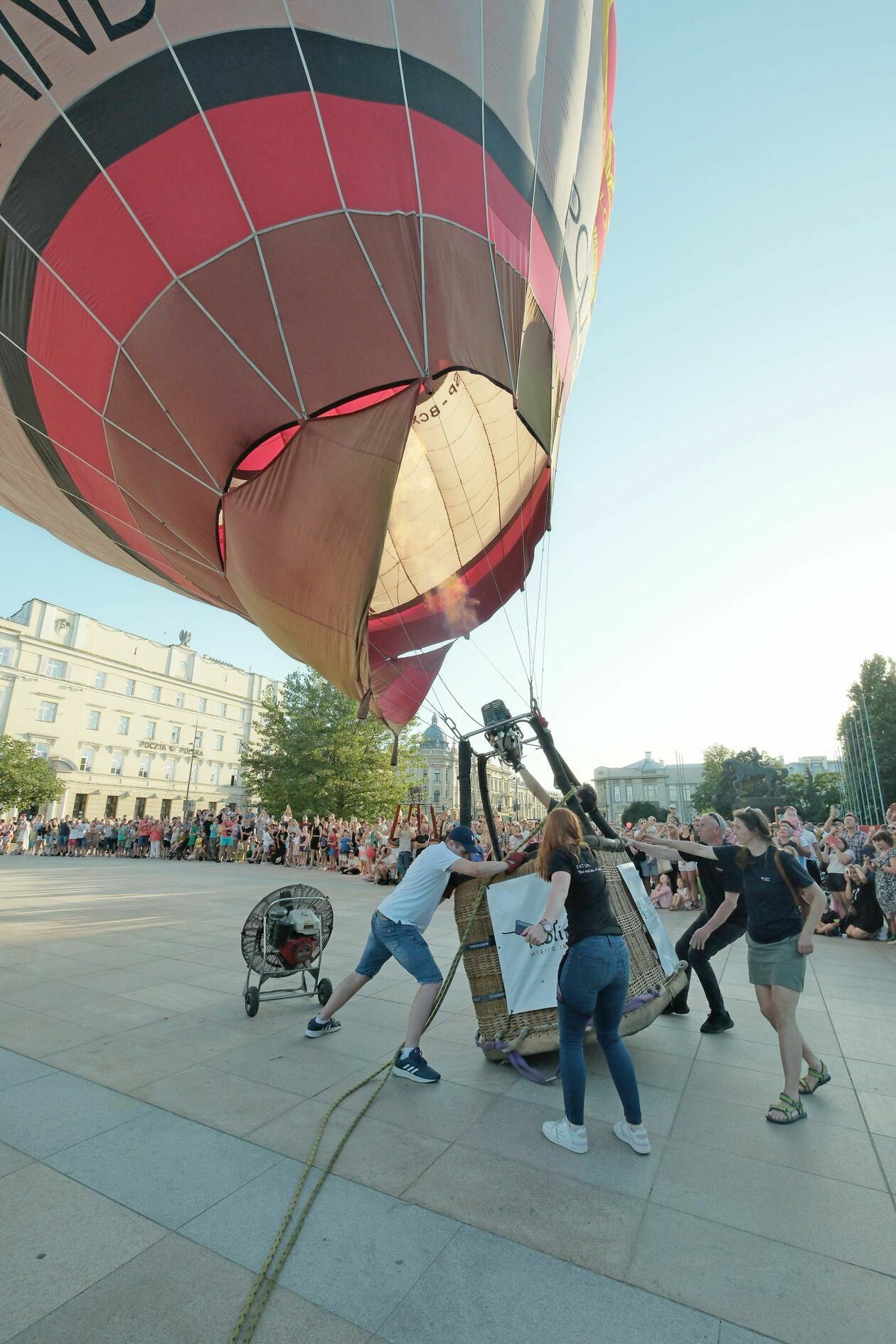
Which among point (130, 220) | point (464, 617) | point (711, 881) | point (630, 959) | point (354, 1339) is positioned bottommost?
point (354, 1339)

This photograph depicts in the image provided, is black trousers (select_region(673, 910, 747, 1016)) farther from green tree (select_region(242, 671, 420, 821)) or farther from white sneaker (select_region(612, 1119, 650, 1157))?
green tree (select_region(242, 671, 420, 821))

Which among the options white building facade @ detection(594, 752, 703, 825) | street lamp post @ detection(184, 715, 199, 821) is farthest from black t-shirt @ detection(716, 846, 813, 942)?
white building facade @ detection(594, 752, 703, 825)

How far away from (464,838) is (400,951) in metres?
0.88

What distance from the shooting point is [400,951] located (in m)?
4.39

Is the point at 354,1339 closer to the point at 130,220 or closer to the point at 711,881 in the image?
the point at 711,881

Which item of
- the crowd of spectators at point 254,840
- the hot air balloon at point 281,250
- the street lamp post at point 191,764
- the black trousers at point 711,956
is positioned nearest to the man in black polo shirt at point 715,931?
the black trousers at point 711,956

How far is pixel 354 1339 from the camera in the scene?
2021 millimetres

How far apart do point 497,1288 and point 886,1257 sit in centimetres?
150

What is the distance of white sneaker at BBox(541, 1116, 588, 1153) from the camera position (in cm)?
321

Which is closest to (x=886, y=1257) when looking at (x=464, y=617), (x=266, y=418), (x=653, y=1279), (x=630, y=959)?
(x=653, y=1279)

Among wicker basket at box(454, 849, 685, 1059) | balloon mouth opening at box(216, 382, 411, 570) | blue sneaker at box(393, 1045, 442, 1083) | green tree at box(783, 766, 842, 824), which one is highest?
green tree at box(783, 766, 842, 824)

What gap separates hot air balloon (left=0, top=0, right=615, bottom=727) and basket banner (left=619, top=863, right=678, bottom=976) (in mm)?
3233

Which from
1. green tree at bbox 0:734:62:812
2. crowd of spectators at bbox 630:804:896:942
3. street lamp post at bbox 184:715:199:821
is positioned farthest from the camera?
street lamp post at bbox 184:715:199:821

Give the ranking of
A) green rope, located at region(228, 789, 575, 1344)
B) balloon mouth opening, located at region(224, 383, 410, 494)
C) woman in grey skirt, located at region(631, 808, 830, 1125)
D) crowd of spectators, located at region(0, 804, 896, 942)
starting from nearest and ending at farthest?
green rope, located at region(228, 789, 575, 1344) < woman in grey skirt, located at region(631, 808, 830, 1125) < balloon mouth opening, located at region(224, 383, 410, 494) < crowd of spectators, located at region(0, 804, 896, 942)
